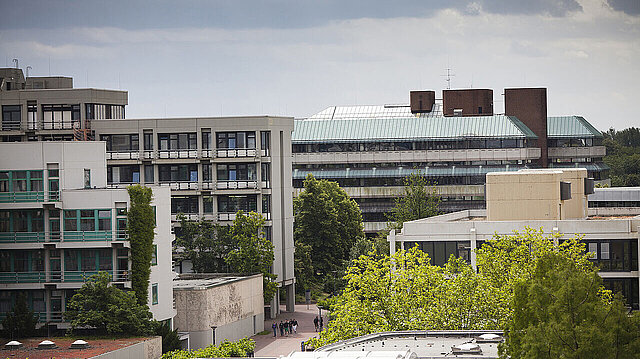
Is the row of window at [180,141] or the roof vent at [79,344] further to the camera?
the row of window at [180,141]

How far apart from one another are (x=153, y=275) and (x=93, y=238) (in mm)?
4577

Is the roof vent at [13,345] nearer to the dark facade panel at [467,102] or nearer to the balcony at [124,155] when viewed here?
the balcony at [124,155]

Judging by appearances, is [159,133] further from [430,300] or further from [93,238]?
[430,300]

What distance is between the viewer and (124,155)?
9644cm

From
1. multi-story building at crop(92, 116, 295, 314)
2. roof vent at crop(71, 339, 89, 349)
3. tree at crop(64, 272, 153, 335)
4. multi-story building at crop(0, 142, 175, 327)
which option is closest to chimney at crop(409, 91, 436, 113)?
multi-story building at crop(92, 116, 295, 314)

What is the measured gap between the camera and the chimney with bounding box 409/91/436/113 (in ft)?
552

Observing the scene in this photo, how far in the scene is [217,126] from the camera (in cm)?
9631

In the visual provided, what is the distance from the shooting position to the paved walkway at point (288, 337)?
254ft

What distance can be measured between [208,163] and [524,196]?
29813 millimetres

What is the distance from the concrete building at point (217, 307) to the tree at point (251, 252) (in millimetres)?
3788

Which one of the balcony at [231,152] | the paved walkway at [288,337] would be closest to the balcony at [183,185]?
the balcony at [231,152]

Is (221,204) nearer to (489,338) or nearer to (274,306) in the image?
(274,306)

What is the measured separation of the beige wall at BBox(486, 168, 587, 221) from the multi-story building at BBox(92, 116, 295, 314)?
2376cm

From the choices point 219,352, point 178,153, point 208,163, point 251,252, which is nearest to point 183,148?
point 178,153
